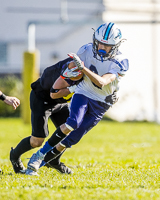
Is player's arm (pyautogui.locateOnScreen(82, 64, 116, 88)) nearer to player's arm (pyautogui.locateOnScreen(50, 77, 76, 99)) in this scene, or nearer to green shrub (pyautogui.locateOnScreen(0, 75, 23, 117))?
player's arm (pyautogui.locateOnScreen(50, 77, 76, 99))

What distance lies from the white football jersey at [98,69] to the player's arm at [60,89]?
0.11 m

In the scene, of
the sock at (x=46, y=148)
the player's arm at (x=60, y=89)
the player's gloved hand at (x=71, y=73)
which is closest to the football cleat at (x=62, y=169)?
the sock at (x=46, y=148)

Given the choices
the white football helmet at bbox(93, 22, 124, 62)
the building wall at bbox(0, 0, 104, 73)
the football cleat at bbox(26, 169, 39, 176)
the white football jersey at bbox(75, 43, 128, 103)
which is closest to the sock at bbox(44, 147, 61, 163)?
the football cleat at bbox(26, 169, 39, 176)

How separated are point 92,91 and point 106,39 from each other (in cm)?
66

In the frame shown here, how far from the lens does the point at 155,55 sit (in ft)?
83.1

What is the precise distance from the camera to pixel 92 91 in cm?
537

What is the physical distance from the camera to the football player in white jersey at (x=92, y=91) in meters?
5.21

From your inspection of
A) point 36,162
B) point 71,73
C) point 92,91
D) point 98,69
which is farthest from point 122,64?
point 36,162

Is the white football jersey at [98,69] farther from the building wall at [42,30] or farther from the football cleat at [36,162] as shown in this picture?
the building wall at [42,30]

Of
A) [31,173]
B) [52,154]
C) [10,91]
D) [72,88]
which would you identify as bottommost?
[10,91]

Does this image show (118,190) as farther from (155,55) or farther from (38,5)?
(38,5)

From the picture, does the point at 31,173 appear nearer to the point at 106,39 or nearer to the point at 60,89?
the point at 60,89

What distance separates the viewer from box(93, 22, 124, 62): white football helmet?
5191 mm

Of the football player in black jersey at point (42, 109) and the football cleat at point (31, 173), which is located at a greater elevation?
the football player in black jersey at point (42, 109)
